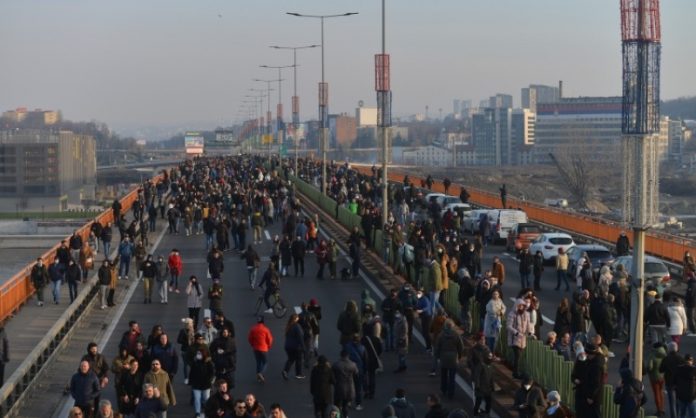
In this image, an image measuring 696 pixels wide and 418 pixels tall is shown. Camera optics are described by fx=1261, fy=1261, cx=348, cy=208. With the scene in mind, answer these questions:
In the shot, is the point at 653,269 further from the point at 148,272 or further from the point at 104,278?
the point at 104,278

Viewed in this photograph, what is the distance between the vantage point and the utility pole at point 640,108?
1370cm

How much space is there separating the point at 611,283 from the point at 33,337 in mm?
11162

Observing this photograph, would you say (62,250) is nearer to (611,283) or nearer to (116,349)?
(116,349)

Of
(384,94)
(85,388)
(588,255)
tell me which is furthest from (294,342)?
(384,94)

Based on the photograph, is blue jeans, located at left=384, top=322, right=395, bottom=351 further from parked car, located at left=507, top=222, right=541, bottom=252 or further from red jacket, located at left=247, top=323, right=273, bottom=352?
parked car, located at left=507, top=222, right=541, bottom=252

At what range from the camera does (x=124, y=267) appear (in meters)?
33.5

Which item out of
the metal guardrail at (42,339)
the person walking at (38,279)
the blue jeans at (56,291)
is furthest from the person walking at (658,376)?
the person walking at (38,279)

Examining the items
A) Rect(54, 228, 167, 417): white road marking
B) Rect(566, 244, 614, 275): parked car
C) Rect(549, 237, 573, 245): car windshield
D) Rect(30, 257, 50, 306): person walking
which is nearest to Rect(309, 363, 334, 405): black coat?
Rect(54, 228, 167, 417): white road marking

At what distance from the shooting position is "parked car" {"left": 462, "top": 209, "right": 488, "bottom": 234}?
45169 millimetres

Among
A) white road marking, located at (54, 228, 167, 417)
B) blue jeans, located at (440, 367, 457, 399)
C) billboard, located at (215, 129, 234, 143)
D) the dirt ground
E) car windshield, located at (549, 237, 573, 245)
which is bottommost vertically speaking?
the dirt ground

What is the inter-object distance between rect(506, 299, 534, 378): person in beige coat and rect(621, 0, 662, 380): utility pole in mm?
5242

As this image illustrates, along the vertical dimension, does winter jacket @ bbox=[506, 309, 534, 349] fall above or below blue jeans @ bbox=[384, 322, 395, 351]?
above

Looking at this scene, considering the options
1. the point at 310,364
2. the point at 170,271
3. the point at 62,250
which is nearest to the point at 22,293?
the point at 62,250

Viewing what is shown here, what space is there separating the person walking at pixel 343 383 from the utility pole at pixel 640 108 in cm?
463
